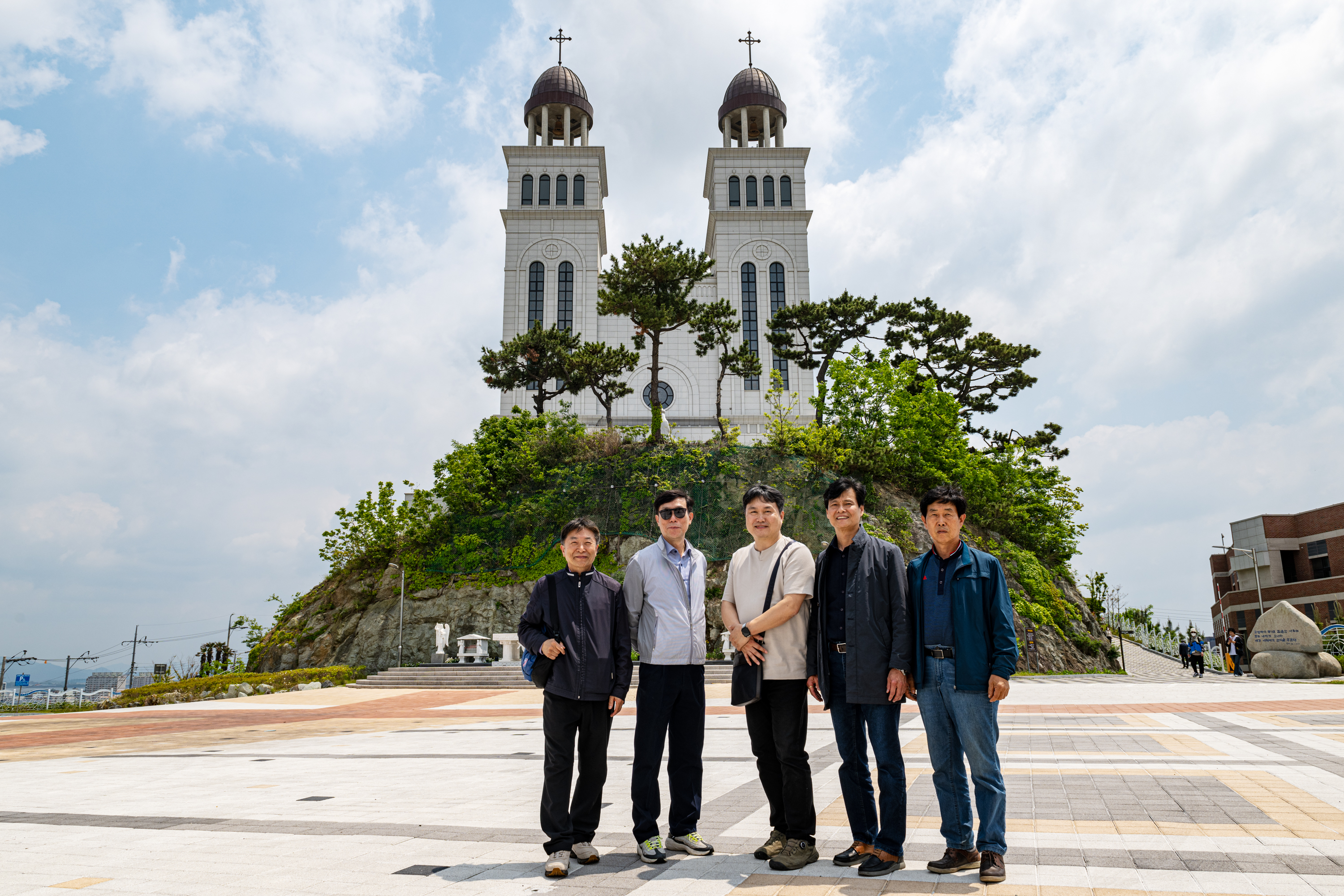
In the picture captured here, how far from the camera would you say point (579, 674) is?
4.11 m

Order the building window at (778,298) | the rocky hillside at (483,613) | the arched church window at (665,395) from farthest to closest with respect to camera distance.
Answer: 1. the building window at (778,298)
2. the arched church window at (665,395)
3. the rocky hillside at (483,613)

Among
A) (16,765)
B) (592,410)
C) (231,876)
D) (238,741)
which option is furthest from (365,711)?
(592,410)

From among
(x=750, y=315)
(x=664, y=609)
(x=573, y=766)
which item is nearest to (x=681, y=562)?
(x=664, y=609)

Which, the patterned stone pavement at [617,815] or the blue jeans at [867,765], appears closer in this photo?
the patterned stone pavement at [617,815]

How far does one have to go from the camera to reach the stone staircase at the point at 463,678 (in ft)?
70.4

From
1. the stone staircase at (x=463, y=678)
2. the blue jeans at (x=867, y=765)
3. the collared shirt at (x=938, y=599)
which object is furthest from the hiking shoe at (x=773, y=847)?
the stone staircase at (x=463, y=678)

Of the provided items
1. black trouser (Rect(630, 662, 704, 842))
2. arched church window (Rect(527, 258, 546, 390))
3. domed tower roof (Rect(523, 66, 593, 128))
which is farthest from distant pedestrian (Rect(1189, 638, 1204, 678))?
domed tower roof (Rect(523, 66, 593, 128))

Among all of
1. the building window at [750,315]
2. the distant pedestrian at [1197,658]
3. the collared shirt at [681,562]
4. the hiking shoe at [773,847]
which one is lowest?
the distant pedestrian at [1197,658]

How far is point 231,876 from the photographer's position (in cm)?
353

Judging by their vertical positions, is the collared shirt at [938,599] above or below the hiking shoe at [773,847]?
above

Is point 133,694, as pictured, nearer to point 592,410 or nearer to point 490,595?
point 490,595

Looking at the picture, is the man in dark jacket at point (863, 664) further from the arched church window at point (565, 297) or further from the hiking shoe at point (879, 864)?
the arched church window at point (565, 297)

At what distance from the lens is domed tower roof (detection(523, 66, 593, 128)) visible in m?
45.6

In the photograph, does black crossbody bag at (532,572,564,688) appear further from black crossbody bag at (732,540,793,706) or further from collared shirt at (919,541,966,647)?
collared shirt at (919,541,966,647)
